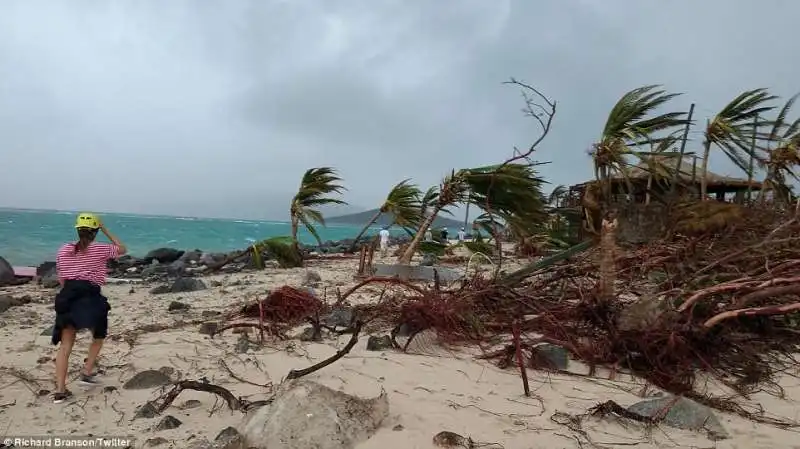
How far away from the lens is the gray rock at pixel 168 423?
2552 millimetres

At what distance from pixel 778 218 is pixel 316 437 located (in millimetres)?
5492

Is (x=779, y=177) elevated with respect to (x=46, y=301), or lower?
elevated

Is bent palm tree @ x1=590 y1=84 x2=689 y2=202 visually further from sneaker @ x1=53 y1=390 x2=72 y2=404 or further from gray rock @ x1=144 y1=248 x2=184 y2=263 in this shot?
gray rock @ x1=144 y1=248 x2=184 y2=263

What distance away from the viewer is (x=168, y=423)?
257 cm

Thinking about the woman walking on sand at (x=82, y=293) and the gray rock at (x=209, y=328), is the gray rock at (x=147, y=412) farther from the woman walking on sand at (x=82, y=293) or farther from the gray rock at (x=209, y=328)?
the gray rock at (x=209, y=328)

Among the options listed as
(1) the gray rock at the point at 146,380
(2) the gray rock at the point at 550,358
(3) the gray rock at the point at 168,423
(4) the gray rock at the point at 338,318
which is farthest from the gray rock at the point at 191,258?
(2) the gray rock at the point at 550,358

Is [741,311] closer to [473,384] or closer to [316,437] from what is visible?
[473,384]

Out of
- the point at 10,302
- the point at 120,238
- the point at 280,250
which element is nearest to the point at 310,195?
the point at 280,250

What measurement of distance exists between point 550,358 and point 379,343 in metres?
1.28

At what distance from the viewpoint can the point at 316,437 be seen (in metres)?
2.31

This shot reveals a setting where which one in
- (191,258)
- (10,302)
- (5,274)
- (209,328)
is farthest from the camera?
(191,258)

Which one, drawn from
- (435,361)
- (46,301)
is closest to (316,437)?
(435,361)

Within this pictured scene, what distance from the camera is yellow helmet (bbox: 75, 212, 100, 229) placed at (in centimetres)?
326

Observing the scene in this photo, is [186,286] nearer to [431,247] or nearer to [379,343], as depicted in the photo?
[431,247]
